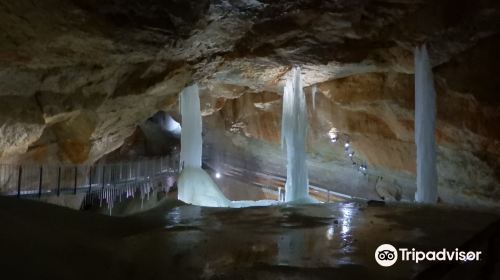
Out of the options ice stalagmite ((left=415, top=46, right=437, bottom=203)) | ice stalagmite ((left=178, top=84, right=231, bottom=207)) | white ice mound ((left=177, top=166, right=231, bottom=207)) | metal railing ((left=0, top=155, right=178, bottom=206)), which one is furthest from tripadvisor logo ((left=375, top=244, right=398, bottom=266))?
metal railing ((left=0, top=155, right=178, bottom=206))

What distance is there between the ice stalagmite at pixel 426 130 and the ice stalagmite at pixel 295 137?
→ 370cm

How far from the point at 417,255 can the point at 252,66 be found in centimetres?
919

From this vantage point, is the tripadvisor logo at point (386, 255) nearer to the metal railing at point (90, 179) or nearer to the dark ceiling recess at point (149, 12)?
the dark ceiling recess at point (149, 12)

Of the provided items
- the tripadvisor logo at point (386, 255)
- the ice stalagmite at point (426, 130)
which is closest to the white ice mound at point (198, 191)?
the ice stalagmite at point (426, 130)

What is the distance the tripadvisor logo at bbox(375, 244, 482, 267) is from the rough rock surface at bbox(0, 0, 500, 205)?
562 centimetres

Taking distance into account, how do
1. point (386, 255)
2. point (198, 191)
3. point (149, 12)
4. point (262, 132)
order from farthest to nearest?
point (262, 132) < point (198, 191) < point (149, 12) < point (386, 255)

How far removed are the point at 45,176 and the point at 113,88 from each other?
490 centimetres

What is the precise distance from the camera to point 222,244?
4.43 m

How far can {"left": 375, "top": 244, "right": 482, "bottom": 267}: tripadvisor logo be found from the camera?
3641 millimetres

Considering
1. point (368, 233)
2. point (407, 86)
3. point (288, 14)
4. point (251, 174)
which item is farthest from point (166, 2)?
point (251, 174)

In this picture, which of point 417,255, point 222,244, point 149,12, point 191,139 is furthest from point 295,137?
point 417,255

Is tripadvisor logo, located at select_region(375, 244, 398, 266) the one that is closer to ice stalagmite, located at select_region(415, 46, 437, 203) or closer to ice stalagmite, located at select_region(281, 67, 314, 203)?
ice stalagmite, located at select_region(415, 46, 437, 203)

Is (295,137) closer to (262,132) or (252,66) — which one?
(252,66)

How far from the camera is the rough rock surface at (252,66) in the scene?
25.1 feet
